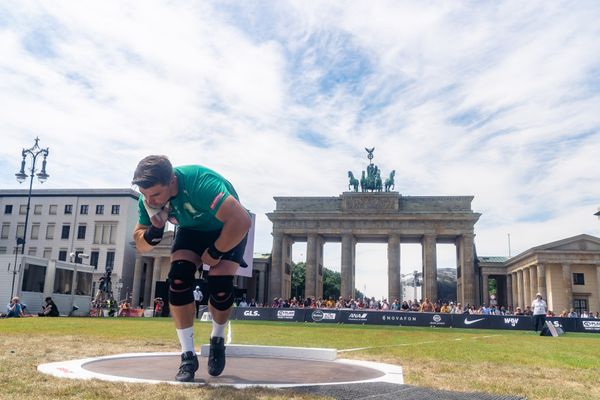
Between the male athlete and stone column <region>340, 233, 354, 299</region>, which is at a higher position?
stone column <region>340, 233, 354, 299</region>

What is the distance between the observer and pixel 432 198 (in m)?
64.5

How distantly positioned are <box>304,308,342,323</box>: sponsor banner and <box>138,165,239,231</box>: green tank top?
26139 mm

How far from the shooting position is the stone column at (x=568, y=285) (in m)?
54.9

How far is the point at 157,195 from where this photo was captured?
4102 millimetres

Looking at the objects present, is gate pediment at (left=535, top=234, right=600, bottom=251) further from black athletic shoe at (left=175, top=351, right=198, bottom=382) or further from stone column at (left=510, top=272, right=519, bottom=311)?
black athletic shoe at (left=175, top=351, right=198, bottom=382)

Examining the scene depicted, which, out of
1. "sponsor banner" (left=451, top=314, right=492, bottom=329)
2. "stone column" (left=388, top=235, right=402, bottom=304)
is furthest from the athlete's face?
"stone column" (left=388, top=235, right=402, bottom=304)

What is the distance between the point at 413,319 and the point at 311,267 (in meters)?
34.7

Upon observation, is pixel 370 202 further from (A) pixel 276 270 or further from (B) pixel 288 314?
(B) pixel 288 314

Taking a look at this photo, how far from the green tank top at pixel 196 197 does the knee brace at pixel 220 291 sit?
1.87ft

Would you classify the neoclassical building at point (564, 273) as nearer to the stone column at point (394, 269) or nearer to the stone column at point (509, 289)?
the stone column at point (509, 289)

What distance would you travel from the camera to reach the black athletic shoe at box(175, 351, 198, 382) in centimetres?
410

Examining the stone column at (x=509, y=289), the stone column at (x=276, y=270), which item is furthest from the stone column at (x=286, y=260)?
the stone column at (x=509, y=289)

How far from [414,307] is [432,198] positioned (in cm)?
2407

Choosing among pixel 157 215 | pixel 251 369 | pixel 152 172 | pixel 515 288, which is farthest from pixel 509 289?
pixel 152 172
